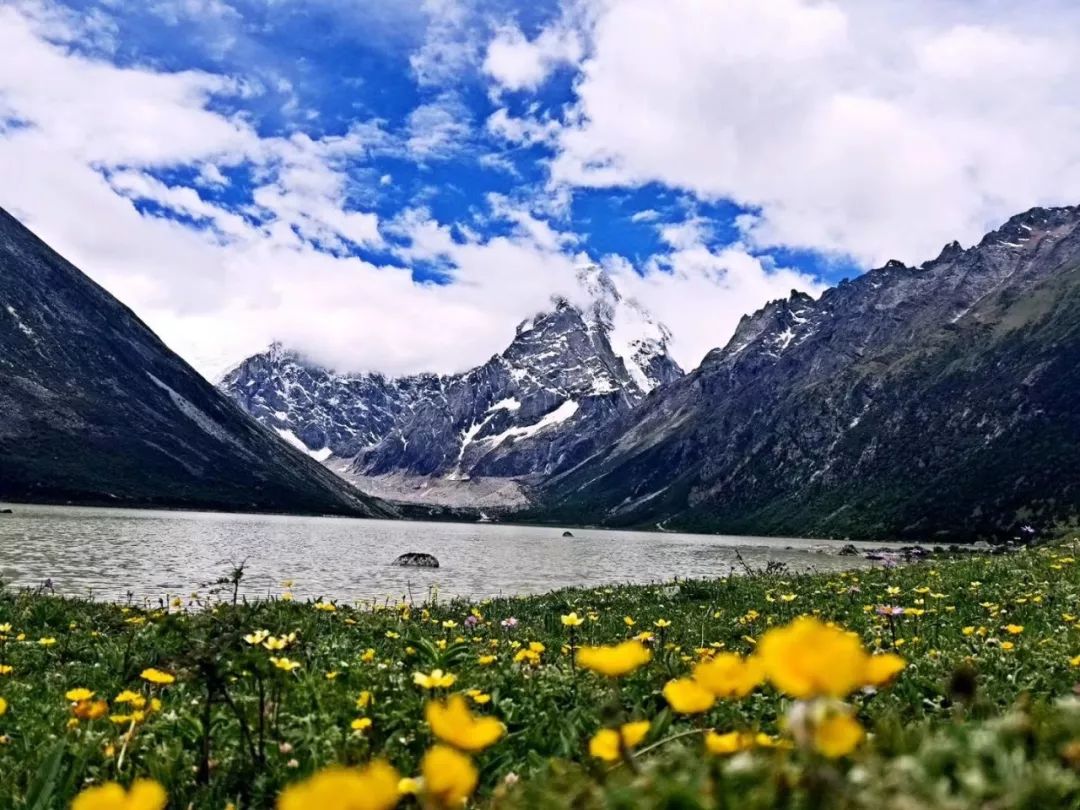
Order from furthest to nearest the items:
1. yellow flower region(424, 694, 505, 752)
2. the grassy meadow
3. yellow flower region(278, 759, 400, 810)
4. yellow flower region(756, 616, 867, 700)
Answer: yellow flower region(424, 694, 505, 752) < the grassy meadow < yellow flower region(756, 616, 867, 700) < yellow flower region(278, 759, 400, 810)

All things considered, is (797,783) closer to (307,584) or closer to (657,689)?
(657,689)

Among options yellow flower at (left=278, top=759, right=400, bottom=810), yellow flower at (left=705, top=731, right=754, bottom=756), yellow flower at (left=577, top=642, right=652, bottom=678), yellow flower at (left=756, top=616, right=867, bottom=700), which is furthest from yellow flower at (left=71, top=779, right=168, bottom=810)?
yellow flower at (left=705, top=731, right=754, bottom=756)

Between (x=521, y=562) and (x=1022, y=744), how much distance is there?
208 feet

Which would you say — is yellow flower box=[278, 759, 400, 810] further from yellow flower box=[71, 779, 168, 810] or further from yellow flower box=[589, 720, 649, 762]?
yellow flower box=[589, 720, 649, 762]

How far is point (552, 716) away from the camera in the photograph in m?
5.38

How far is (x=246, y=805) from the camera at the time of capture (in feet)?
13.9

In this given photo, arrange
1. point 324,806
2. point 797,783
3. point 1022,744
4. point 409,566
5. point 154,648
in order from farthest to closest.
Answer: point 409,566 < point 154,648 < point 1022,744 < point 797,783 < point 324,806

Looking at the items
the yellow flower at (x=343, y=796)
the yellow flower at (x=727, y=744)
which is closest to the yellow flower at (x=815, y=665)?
the yellow flower at (x=343, y=796)

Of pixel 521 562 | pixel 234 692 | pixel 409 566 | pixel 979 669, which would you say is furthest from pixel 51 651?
pixel 521 562

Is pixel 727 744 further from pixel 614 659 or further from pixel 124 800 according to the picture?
pixel 124 800

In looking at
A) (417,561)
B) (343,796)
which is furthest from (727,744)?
(417,561)

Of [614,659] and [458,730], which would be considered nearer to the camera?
[458,730]

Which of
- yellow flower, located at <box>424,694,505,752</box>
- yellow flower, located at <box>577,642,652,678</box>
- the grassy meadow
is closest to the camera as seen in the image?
the grassy meadow

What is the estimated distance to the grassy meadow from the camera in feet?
5.60
